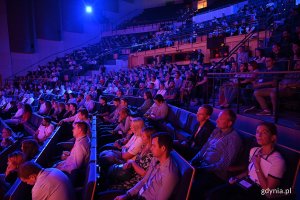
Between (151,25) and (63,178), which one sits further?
(151,25)

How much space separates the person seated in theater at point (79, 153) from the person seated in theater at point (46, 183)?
2.84ft

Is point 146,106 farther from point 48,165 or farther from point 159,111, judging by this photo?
point 48,165

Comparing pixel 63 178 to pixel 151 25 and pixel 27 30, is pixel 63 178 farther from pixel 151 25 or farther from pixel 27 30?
pixel 151 25

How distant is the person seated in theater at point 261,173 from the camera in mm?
2096

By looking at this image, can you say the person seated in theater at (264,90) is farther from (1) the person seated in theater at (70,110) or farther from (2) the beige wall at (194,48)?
(2) the beige wall at (194,48)

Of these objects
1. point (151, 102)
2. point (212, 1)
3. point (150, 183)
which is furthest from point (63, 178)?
point (212, 1)

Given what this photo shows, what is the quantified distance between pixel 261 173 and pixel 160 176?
83 cm

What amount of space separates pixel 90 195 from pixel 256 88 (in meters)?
3.49

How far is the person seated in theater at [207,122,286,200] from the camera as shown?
6.88ft

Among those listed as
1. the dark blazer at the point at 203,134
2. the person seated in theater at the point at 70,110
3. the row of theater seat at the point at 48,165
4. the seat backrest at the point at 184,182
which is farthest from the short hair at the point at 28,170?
the person seated in theater at the point at 70,110

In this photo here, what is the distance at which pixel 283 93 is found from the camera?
13.9 feet

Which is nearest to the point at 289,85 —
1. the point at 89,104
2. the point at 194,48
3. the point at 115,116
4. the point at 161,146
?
the point at 161,146

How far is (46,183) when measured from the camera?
7.27 ft

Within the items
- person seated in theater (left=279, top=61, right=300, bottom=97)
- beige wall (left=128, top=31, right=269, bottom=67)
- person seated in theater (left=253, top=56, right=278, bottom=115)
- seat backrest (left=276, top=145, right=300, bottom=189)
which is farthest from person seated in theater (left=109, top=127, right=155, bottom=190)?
beige wall (left=128, top=31, right=269, bottom=67)
